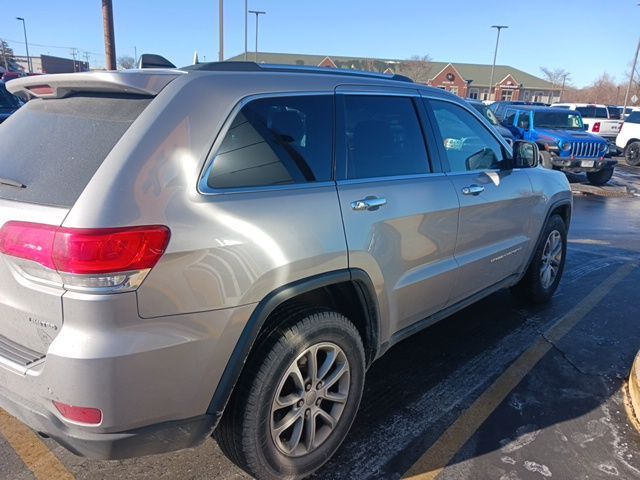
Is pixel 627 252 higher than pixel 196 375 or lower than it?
lower

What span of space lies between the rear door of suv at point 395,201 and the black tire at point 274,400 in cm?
34

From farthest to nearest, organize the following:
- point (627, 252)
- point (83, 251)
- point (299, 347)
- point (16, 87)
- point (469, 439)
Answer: point (627, 252), point (469, 439), point (16, 87), point (299, 347), point (83, 251)

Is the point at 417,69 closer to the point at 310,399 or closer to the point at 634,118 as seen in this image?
the point at 634,118

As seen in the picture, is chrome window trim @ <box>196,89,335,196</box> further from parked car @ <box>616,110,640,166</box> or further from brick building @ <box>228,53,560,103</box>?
brick building @ <box>228,53,560,103</box>

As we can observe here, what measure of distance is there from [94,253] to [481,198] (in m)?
2.57

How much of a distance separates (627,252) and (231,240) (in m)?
6.73

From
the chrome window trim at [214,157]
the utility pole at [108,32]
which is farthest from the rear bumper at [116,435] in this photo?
the utility pole at [108,32]

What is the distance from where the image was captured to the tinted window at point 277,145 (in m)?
2.15

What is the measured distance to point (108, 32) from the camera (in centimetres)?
1238

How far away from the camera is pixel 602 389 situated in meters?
3.50

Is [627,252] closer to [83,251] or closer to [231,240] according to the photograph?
[231,240]

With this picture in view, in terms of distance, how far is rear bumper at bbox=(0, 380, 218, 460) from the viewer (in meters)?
1.91

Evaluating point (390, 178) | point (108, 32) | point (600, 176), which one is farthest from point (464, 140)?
point (600, 176)

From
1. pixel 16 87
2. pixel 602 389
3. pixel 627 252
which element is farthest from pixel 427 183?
pixel 627 252
